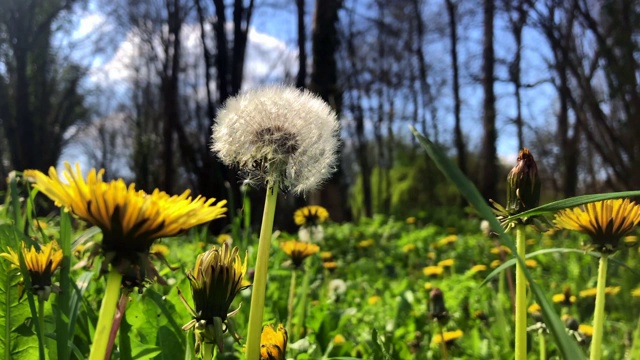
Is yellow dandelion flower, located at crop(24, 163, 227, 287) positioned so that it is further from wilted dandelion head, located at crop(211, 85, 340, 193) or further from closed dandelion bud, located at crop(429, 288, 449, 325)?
closed dandelion bud, located at crop(429, 288, 449, 325)

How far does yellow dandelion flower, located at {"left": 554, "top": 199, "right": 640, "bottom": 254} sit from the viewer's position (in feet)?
2.35

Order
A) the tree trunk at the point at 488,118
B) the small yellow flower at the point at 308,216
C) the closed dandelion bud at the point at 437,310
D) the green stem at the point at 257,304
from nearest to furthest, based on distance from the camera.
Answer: the green stem at the point at 257,304, the closed dandelion bud at the point at 437,310, the small yellow flower at the point at 308,216, the tree trunk at the point at 488,118

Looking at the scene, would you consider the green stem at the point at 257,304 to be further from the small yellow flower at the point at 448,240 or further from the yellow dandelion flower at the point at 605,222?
the small yellow flower at the point at 448,240

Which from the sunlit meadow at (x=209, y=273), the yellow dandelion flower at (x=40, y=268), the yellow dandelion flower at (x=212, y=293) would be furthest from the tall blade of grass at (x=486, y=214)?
the yellow dandelion flower at (x=40, y=268)

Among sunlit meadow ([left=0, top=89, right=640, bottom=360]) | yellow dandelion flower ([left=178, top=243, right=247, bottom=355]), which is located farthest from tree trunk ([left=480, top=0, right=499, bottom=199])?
yellow dandelion flower ([left=178, top=243, right=247, bottom=355])

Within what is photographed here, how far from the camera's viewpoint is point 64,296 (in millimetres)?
814

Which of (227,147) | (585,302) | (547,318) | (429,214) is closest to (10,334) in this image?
(227,147)

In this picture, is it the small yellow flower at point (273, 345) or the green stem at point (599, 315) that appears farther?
the small yellow flower at point (273, 345)

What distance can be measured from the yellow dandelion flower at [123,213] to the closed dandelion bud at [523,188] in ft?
1.31

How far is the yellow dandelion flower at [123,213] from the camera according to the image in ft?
1.53

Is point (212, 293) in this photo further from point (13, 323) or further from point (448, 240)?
point (448, 240)

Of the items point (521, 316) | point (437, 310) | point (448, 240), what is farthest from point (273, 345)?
point (448, 240)

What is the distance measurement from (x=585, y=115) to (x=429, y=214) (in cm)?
499

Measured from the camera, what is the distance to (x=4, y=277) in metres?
0.85
